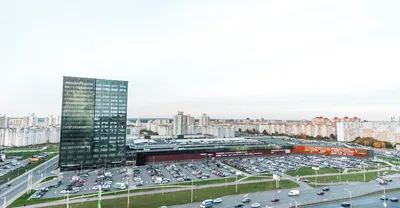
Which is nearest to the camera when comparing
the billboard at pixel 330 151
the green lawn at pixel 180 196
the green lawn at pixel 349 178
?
the green lawn at pixel 180 196

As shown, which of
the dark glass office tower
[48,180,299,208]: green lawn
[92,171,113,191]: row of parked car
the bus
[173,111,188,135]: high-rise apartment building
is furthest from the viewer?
[173,111,188,135]: high-rise apartment building

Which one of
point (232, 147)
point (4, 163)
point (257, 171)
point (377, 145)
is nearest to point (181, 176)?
point (257, 171)

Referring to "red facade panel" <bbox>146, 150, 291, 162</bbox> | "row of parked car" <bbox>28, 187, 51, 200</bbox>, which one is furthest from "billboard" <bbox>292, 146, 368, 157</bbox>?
"row of parked car" <bbox>28, 187, 51, 200</bbox>

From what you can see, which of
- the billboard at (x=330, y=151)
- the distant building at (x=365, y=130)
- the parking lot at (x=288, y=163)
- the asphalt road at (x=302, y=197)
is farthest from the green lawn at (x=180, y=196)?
the distant building at (x=365, y=130)

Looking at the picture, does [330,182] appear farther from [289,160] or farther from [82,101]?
[82,101]

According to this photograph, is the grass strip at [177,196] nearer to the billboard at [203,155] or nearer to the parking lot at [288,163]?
the parking lot at [288,163]

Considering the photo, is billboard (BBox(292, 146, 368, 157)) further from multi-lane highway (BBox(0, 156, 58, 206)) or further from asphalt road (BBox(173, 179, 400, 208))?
multi-lane highway (BBox(0, 156, 58, 206))
